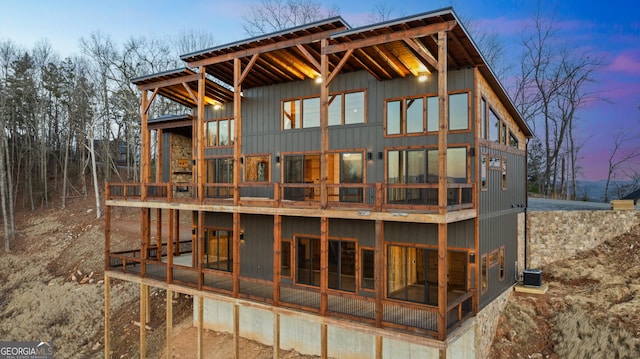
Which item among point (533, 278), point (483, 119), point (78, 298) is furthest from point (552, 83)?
point (78, 298)

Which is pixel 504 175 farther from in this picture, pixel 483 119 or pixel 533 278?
pixel 533 278

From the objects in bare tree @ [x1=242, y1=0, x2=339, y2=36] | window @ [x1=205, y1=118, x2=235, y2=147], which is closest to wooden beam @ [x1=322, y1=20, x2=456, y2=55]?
window @ [x1=205, y1=118, x2=235, y2=147]

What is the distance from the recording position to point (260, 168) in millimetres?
15750

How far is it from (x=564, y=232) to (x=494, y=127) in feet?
23.5

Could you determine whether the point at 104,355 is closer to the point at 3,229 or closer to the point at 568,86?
the point at 3,229

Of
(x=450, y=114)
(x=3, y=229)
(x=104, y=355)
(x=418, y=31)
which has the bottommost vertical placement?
(x=104, y=355)

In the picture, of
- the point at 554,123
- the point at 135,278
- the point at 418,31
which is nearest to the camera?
the point at 418,31

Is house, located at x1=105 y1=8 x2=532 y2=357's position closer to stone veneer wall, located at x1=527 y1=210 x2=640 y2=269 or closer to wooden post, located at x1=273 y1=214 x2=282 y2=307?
wooden post, located at x1=273 y1=214 x2=282 y2=307

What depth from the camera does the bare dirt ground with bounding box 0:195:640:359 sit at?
12.0 meters

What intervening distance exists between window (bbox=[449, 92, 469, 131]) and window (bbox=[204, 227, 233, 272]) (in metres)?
9.85

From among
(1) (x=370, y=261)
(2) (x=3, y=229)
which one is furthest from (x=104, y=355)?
(2) (x=3, y=229)

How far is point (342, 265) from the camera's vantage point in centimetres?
1326

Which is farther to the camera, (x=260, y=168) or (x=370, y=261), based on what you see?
(x=260, y=168)

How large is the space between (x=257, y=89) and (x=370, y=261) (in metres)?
8.22
